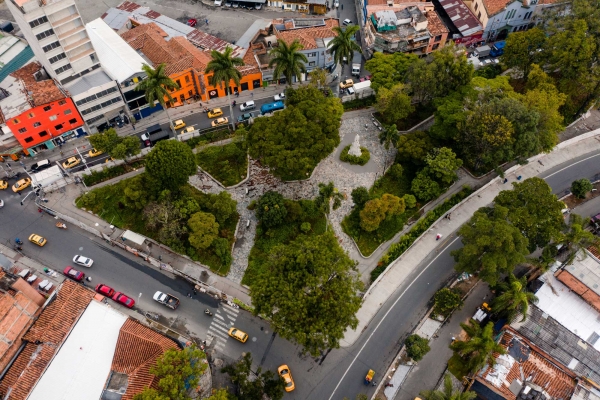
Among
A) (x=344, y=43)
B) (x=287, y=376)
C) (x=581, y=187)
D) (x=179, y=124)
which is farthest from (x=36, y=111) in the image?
(x=581, y=187)

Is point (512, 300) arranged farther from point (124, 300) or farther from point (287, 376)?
point (124, 300)

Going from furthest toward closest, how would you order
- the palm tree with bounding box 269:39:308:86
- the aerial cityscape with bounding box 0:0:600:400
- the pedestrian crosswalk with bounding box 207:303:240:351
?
the palm tree with bounding box 269:39:308:86 → the pedestrian crosswalk with bounding box 207:303:240:351 → the aerial cityscape with bounding box 0:0:600:400

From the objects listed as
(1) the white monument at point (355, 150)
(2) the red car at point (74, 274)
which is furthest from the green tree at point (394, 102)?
(2) the red car at point (74, 274)

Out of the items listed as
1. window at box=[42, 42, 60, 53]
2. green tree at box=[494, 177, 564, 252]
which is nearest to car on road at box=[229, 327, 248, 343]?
green tree at box=[494, 177, 564, 252]

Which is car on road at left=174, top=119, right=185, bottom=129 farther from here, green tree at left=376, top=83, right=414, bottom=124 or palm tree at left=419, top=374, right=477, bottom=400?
palm tree at left=419, top=374, right=477, bottom=400

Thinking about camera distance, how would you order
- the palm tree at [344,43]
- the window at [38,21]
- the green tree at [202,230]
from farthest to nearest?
the palm tree at [344,43], the window at [38,21], the green tree at [202,230]

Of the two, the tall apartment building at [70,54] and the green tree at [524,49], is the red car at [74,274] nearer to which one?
the tall apartment building at [70,54]

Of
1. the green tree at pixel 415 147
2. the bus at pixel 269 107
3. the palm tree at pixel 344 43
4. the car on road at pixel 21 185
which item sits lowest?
the car on road at pixel 21 185
